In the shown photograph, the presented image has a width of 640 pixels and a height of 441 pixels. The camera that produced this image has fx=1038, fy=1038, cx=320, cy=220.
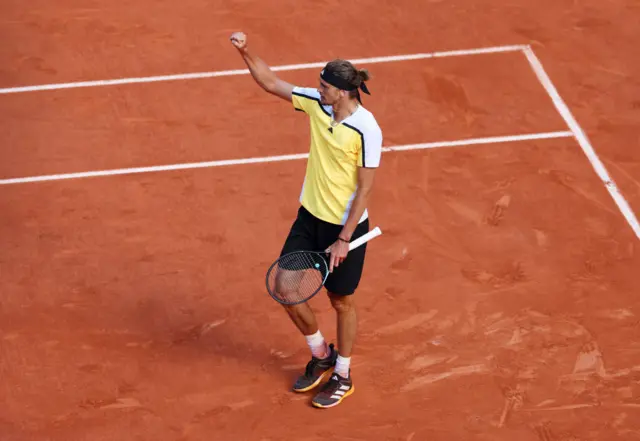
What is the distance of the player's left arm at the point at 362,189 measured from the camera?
7.08 m

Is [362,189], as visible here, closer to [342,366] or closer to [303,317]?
[303,317]

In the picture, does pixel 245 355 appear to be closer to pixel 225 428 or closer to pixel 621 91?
pixel 225 428

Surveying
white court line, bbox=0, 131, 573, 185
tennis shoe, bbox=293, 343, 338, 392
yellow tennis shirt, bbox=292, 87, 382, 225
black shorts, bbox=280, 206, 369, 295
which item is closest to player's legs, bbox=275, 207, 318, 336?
black shorts, bbox=280, 206, 369, 295

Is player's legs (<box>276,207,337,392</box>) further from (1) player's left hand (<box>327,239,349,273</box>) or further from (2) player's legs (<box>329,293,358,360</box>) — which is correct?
(1) player's left hand (<box>327,239,349,273</box>)

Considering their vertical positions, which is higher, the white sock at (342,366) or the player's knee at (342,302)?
the player's knee at (342,302)

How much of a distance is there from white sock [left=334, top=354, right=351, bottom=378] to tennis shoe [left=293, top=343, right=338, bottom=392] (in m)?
0.18

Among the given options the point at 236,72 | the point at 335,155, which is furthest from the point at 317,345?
the point at 236,72

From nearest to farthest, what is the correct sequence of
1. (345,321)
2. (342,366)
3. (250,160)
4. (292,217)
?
(345,321) → (342,366) → (292,217) → (250,160)

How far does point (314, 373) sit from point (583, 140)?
446 centimetres

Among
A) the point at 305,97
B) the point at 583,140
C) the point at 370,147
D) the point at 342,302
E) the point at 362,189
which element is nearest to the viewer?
the point at 370,147

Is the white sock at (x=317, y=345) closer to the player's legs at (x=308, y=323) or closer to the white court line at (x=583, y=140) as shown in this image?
the player's legs at (x=308, y=323)

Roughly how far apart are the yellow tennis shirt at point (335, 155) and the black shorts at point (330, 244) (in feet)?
A: 0.30

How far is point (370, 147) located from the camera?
7.08 m

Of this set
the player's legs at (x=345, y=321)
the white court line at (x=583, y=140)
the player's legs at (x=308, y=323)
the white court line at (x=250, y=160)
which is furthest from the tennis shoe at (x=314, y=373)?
the white court line at (x=583, y=140)
